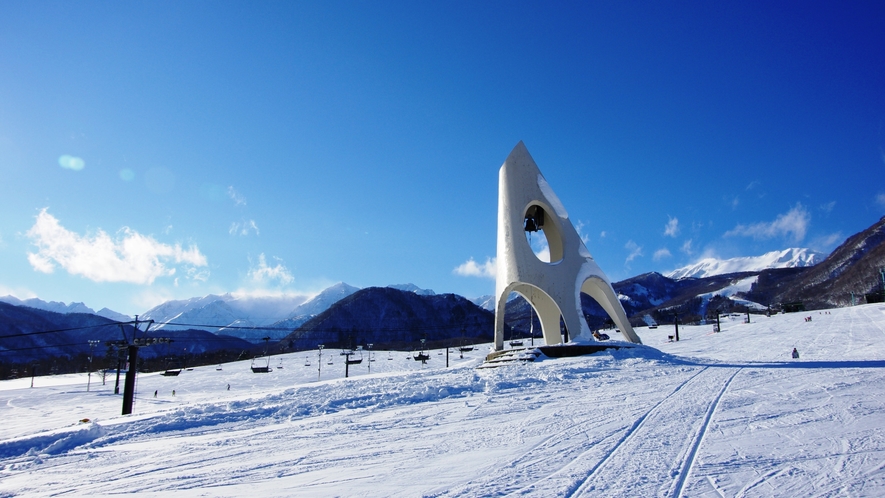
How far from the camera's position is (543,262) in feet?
62.3

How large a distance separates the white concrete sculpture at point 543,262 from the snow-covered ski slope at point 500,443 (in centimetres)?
786

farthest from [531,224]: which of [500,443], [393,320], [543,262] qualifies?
[393,320]

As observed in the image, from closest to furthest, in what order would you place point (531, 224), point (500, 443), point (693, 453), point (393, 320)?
point (693, 453) < point (500, 443) < point (531, 224) < point (393, 320)

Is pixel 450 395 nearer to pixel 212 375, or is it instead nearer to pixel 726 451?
pixel 726 451

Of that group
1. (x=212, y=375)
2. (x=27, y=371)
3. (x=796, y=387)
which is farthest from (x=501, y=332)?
(x=27, y=371)

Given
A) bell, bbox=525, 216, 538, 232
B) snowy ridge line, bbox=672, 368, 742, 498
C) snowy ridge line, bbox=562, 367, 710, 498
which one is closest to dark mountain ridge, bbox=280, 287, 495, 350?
bell, bbox=525, 216, 538, 232

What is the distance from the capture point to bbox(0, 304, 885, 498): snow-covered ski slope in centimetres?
388

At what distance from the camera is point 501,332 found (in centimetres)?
1958

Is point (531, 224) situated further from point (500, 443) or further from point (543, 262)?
point (500, 443)

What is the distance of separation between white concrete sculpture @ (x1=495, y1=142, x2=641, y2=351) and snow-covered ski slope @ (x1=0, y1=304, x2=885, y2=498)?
25.8ft

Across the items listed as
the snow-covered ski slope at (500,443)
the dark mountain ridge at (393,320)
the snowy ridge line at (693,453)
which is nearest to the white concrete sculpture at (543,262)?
the snow-covered ski slope at (500,443)

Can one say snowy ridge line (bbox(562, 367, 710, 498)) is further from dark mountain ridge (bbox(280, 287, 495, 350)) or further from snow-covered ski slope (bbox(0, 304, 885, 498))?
dark mountain ridge (bbox(280, 287, 495, 350))

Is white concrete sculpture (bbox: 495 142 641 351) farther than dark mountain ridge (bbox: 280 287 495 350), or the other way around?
dark mountain ridge (bbox: 280 287 495 350)

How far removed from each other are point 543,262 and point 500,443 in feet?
46.5
